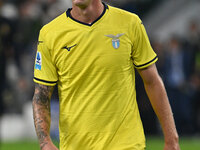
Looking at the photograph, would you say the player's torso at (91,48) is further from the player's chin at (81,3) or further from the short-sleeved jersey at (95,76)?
the player's chin at (81,3)

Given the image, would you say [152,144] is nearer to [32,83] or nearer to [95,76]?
[32,83]

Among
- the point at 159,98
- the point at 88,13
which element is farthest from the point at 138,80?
the point at 88,13

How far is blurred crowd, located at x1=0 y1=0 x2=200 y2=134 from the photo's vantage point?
47.9 ft

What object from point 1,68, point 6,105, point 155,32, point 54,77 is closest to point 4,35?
point 1,68

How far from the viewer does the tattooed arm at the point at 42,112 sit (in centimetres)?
555

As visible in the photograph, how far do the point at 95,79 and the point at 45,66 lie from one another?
428 millimetres

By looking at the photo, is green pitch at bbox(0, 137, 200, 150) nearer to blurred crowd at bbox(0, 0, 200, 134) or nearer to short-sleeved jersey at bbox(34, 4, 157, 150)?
blurred crowd at bbox(0, 0, 200, 134)

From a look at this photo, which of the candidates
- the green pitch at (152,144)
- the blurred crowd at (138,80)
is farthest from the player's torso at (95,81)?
the blurred crowd at (138,80)

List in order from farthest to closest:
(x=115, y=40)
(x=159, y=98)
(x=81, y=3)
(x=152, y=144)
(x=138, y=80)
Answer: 1. (x=138, y=80)
2. (x=152, y=144)
3. (x=159, y=98)
4. (x=115, y=40)
5. (x=81, y=3)

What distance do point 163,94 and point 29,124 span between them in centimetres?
1045

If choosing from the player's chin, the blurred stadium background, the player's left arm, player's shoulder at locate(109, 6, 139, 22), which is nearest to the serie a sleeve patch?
the player's chin

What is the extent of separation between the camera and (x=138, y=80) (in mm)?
15305

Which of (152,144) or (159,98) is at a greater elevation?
(159,98)

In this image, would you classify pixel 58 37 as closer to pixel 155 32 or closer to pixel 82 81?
pixel 82 81
